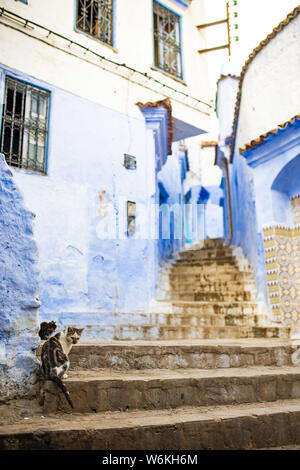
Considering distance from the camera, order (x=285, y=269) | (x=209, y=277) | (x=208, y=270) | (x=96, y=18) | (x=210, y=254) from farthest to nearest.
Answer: (x=210, y=254), (x=208, y=270), (x=209, y=277), (x=96, y=18), (x=285, y=269)

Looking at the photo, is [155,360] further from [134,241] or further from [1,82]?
[1,82]

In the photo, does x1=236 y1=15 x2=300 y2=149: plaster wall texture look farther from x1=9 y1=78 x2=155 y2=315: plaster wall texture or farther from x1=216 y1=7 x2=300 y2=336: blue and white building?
x1=9 y1=78 x2=155 y2=315: plaster wall texture

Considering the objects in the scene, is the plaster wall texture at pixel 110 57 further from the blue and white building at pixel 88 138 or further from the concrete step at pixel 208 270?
the concrete step at pixel 208 270

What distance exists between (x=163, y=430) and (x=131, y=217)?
17.1 ft

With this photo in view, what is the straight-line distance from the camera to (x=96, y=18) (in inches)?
328

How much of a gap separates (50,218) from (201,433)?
459 cm

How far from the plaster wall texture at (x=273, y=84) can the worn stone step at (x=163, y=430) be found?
A: 5534 mm

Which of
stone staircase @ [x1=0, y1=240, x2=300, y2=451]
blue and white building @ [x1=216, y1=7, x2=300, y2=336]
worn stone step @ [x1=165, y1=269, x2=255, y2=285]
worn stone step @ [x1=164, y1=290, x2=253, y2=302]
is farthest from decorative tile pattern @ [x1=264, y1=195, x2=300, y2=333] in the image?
stone staircase @ [x1=0, y1=240, x2=300, y2=451]

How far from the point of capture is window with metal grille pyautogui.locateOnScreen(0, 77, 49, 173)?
21.2 feet

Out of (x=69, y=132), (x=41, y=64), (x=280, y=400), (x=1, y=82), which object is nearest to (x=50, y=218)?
(x=69, y=132)

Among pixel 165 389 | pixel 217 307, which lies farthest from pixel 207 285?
pixel 165 389

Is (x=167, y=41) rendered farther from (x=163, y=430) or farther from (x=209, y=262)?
(x=163, y=430)

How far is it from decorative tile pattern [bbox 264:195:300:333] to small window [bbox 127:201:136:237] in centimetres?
244

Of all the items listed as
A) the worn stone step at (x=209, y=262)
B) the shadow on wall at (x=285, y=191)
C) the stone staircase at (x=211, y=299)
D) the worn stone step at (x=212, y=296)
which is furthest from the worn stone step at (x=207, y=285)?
the shadow on wall at (x=285, y=191)
